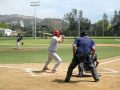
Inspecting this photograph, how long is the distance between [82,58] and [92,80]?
93 centimetres

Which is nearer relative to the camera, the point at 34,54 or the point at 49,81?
the point at 49,81

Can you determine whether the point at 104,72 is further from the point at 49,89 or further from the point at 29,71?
the point at 49,89

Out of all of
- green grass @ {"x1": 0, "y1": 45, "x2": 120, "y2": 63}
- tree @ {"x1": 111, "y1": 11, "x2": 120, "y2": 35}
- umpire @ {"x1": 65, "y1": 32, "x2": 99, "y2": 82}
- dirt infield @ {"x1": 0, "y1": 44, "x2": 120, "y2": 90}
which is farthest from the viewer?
tree @ {"x1": 111, "y1": 11, "x2": 120, "y2": 35}

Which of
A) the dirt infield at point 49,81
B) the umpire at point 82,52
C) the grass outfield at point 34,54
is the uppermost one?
the umpire at point 82,52

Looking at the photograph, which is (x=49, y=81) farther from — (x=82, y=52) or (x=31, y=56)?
(x=31, y=56)

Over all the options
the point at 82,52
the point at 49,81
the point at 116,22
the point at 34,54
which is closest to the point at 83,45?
the point at 82,52

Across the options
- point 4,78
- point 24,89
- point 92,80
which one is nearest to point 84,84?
point 92,80

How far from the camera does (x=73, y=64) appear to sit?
12352 mm

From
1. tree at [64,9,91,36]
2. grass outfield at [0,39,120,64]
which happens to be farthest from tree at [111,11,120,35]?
grass outfield at [0,39,120,64]

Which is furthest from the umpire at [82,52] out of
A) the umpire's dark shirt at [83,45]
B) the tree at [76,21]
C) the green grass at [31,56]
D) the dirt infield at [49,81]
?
the tree at [76,21]

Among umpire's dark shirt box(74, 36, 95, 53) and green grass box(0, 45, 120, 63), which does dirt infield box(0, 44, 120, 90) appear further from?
green grass box(0, 45, 120, 63)

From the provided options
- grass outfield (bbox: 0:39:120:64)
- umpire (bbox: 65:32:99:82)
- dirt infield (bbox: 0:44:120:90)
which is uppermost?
umpire (bbox: 65:32:99:82)

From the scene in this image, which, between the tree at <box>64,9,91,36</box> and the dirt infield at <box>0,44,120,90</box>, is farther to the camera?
the tree at <box>64,9,91,36</box>

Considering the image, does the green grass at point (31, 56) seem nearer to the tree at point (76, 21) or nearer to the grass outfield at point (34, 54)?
the grass outfield at point (34, 54)
